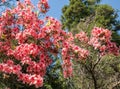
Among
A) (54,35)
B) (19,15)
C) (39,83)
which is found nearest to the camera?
(39,83)

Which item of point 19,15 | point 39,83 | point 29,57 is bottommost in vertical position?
point 39,83

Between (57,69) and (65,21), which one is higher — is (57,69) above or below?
below

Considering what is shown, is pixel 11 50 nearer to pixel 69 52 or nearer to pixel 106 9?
pixel 69 52

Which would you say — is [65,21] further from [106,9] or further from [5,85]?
[5,85]

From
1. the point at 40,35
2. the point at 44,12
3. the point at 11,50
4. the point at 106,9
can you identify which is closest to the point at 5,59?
the point at 11,50

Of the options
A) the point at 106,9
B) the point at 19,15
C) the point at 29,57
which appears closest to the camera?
the point at 29,57

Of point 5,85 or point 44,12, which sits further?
point 44,12

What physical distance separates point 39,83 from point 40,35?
133 cm

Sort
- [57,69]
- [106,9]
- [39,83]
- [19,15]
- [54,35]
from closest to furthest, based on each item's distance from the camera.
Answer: [39,83], [54,35], [19,15], [57,69], [106,9]

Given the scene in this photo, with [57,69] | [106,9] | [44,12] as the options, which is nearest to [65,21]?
[106,9]

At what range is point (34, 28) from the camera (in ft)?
28.3

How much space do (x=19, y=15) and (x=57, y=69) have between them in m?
9.71

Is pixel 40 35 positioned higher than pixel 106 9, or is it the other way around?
pixel 106 9

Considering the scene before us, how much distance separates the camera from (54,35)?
8.48m
